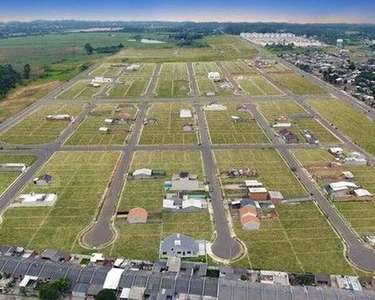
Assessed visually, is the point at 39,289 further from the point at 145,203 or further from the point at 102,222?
the point at 145,203

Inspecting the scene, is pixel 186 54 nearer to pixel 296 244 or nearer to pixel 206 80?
pixel 206 80

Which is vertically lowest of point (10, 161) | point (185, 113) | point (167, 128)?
point (185, 113)

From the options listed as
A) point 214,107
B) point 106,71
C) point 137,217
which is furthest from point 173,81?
point 137,217

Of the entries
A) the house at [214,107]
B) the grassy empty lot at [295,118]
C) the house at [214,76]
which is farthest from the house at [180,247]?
the house at [214,76]

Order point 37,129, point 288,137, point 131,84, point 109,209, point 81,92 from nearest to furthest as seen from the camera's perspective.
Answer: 1. point 109,209
2. point 288,137
3. point 37,129
4. point 81,92
5. point 131,84

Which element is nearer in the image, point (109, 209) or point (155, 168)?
point (109, 209)

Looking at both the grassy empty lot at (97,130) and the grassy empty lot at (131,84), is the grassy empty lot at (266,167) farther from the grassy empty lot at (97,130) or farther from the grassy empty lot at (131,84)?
the grassy empty lot at (131,84)

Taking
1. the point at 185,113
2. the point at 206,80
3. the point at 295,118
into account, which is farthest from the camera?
the point at 206,80

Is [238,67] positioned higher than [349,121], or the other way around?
[349,121]

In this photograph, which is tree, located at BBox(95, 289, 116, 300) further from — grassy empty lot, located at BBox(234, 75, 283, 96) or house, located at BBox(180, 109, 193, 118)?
grassy empty lot, located at BBox(234, 75, 283, 96)
